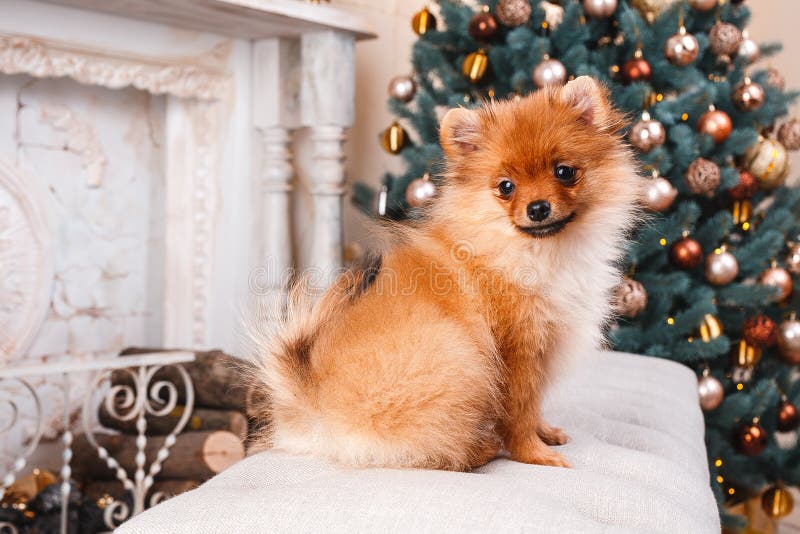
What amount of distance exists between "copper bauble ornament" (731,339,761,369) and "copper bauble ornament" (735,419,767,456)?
0.20 meters

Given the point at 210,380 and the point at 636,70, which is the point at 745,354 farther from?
the point at 210,380

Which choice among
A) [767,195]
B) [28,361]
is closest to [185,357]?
[28,361]

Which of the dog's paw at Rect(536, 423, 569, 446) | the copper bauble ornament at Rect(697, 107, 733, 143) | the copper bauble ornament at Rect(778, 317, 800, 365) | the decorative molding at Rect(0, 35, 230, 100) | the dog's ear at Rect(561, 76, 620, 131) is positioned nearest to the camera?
the dog's ear at Rect(561, 76, 620, 131)

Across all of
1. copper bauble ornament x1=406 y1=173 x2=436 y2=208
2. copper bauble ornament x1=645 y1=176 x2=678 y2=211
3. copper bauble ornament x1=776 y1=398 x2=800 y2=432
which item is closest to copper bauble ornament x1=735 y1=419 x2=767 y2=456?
copper bauble ornament x1=776 y1=398 x2=800 y2=432

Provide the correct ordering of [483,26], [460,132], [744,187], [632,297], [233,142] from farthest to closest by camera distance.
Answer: [233,142], [744,187], [483,26], [632,297], [460,132]

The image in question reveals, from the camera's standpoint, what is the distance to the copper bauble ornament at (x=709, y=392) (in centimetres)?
267

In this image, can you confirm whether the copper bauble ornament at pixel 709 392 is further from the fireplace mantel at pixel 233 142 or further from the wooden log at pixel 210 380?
the wooden log at pixel 210 380

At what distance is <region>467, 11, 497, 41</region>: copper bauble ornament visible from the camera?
103 inches

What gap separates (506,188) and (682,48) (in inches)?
53.7

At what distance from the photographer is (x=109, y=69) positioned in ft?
8.22

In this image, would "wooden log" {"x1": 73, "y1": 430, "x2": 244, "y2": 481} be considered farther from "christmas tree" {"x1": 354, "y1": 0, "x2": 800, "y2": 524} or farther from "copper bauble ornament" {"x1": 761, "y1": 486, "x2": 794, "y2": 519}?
"copper bauble ornament" {"x1": 761, "y1": 486, "x2": 794, "y2": 519}

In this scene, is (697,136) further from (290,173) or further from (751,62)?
(290,173)

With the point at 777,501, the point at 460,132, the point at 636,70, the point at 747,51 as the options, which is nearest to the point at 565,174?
the point at 460,132

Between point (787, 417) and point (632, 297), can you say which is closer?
point (632, 297)
